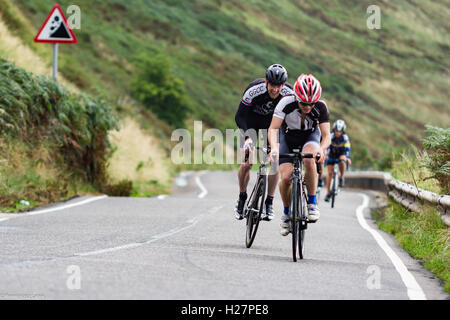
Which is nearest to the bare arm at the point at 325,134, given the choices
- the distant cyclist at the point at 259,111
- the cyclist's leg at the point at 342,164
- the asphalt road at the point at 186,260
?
the distant cyclist at the point at 259,111

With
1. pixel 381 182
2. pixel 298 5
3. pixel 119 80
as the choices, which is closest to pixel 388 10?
pixel 298 5

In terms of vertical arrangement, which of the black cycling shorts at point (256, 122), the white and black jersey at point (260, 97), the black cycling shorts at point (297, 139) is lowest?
the black cycling shorts at point (297, 139)

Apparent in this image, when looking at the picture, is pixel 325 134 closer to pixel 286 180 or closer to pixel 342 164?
pixel 286 180

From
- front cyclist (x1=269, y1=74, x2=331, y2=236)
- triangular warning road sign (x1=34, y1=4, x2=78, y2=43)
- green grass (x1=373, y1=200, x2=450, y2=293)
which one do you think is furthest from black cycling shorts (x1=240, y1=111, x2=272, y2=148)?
triangular warning road sign (x1=34, y1=4, x2=78, y2=43)

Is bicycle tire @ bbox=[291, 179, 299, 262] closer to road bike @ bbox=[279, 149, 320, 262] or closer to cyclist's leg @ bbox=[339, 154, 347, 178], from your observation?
road bike @ bbox=[279, 149, 320, 262]

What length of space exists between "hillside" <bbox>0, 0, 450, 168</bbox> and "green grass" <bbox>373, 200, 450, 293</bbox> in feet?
71.5

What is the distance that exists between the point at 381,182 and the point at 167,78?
27.1 m

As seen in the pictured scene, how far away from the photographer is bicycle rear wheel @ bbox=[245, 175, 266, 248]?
9.77 metres

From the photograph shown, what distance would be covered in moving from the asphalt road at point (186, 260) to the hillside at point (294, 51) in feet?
76.1

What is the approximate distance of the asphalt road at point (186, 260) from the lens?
6.38 metres

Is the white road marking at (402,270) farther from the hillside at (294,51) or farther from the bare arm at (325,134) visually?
the hillside at (294,51)

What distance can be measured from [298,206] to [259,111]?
76.8 inches
